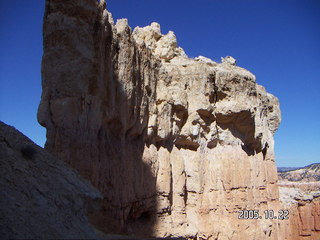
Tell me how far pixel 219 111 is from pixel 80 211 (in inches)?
494

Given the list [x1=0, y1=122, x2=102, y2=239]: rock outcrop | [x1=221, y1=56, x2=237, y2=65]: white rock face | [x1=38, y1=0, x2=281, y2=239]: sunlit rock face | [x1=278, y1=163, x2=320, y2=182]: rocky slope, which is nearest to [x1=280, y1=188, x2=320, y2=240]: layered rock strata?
[x1=38, y1=0, x2=281, y2=239]: sunlit rock face

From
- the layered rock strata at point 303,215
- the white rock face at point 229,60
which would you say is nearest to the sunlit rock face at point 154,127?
the white rock face at point 229,60

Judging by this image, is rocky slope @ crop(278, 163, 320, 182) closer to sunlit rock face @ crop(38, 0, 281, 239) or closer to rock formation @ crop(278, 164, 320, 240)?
rock formation @ crop(278, 164, 320, 240)

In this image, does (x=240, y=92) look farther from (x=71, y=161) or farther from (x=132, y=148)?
(x=71, y=161)

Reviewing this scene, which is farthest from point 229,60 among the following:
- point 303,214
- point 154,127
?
point 303,214

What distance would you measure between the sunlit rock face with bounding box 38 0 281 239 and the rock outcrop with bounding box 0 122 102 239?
11.6 ft

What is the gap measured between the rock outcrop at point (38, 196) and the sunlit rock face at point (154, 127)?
3544 mm

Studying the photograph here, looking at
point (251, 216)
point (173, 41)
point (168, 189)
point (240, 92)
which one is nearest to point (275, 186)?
point (251, 216)

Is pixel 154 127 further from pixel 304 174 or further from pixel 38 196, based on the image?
pixel 304 174

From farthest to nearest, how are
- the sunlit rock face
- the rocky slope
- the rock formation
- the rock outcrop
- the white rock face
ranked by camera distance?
the rocky slope → the rock formation → the white rock face → the sunlit rock face → the rock outcrop

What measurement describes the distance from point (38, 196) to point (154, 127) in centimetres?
890

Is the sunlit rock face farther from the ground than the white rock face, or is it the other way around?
the white rock face

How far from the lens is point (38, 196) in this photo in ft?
13.7

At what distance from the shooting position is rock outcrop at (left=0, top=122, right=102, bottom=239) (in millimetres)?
3816
